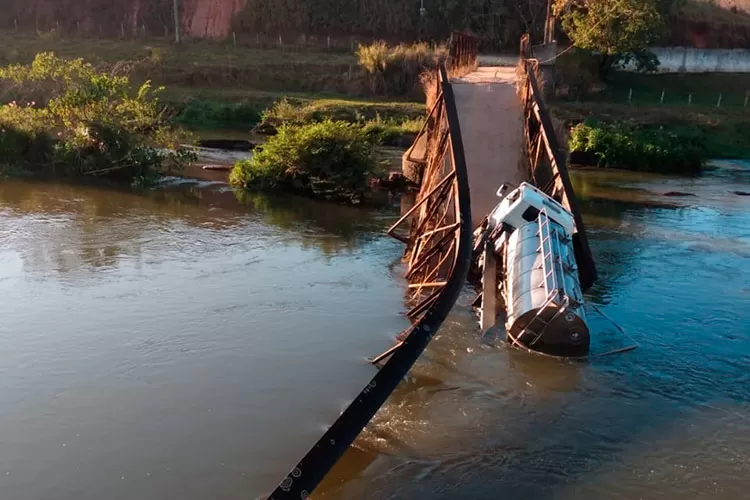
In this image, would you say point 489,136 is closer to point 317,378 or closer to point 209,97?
point 317,378

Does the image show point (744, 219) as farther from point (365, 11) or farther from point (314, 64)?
point (365, 11)

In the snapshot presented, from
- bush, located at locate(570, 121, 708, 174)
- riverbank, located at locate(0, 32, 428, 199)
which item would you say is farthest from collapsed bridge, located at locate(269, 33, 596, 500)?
bush, located at locate(570, 121, 708, 174)

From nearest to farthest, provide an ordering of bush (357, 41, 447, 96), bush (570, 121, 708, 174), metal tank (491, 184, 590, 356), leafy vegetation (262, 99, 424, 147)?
metal tank (491, 184, 590, 356) → bush (570, 121, 708, 174) → leafy vegetation (262, 99, 424, 147) → bush (357, 41, 447, 96)

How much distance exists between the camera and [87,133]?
84.8 feet

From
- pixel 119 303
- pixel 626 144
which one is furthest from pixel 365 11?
pixel 119 303

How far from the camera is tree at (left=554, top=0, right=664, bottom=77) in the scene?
42094mm

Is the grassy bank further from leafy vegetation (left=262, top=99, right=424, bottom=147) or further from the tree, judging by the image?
leafy vegetation (left=262, top=99, right=424, bottom=147)

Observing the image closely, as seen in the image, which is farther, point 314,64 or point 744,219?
point 314,64

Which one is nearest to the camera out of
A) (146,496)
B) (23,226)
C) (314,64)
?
(146,496)

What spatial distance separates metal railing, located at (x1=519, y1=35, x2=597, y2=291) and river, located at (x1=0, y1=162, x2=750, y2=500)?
4.31 ft

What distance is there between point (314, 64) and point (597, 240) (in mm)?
34614

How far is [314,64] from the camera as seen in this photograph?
51875mm

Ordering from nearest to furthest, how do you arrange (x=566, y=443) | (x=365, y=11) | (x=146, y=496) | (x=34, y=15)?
(x=146, y=496) → (x=566, y=443) → (x=365, y=11) → (x=34, y=15)

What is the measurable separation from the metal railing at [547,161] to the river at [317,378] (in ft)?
4.31
